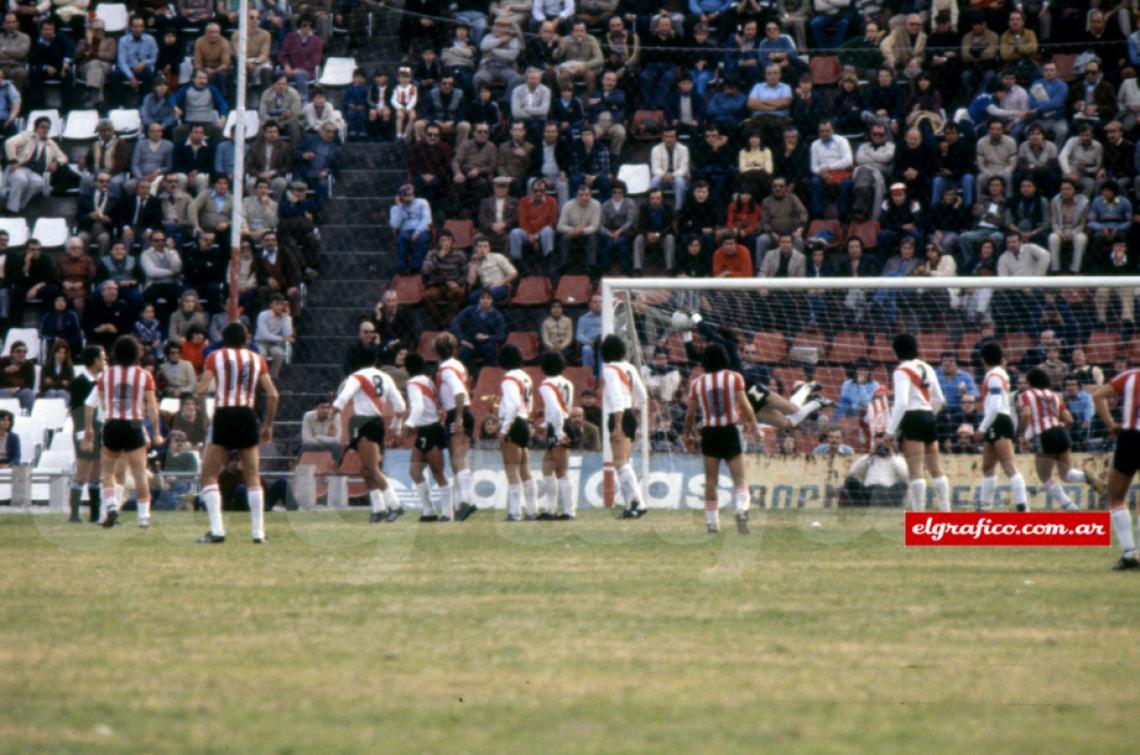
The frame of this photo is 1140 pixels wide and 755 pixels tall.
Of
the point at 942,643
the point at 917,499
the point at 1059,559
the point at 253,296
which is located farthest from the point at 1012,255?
the point at 942,643

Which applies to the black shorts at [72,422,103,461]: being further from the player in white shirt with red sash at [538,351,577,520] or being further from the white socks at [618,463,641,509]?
the white socks at [618,463,641,509]

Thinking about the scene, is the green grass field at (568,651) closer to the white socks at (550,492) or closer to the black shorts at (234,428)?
the black shorts at (234,428)

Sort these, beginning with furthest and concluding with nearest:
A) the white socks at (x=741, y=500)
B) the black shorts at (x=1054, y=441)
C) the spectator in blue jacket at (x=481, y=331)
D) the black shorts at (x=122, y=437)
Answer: the spectator in blue jacket at (x=481, y=331), the black shorts at (x=1054, y=441), the black shorts at (x=122, y=437), the white socks at (x=741, y=500)

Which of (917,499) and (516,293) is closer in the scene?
(917,499)

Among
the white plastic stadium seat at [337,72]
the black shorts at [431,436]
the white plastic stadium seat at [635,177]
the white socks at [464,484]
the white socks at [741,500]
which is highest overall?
the white plastic stadium seat at [337,72]

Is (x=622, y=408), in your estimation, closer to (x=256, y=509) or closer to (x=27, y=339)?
(x=256, y=509)

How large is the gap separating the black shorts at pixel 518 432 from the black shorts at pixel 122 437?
447 cm

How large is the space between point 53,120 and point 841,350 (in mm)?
15387

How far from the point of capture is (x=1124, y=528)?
44.3ft

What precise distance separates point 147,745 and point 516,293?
62.3ft

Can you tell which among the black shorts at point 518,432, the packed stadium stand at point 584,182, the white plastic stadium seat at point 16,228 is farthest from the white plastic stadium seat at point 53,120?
the black shorts at point 518,432

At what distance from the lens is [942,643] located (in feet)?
29.3

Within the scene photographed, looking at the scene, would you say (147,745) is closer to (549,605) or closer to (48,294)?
(549,605)

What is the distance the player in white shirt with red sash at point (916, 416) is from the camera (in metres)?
18.7
